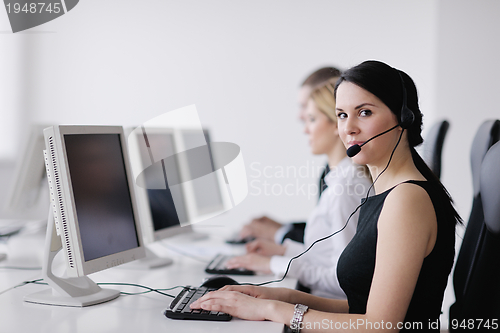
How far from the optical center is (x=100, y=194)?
110cm

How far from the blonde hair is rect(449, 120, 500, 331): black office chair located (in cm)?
56

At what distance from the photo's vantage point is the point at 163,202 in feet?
5.39

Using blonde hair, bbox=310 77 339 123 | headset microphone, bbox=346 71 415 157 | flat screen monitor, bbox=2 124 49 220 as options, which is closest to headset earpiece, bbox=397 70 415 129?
headset microphone, bbox=346 71 415 157

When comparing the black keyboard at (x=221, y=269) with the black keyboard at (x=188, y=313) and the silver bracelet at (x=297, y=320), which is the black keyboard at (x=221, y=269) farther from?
the silver bracelet at (x=297, y=320)

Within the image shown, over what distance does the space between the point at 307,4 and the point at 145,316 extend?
2.99m

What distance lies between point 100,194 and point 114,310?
289 millimetres

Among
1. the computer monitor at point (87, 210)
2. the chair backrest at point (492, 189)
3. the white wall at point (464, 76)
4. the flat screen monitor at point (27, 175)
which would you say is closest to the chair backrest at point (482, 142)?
the chair backrest at point (492, 189)

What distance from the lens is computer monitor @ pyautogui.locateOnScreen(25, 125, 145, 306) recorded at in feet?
3.26

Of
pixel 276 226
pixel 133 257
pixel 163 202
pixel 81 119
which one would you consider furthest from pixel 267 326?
pixel 81 119

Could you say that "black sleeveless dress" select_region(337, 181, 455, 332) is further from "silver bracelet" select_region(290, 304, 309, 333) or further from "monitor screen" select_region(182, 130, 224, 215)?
"monitor screen" select_region(182, 130, 224, 215)

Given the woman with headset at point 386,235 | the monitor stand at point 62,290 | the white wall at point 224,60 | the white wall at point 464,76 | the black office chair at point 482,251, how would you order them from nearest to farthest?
the woman with headset at point 386,235, the black office chair at point 482,251, the monitor stand at point 62,290, the white wall at point 464,76, the white wall at point 224,60

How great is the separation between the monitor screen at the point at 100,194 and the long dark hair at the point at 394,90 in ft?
2.14

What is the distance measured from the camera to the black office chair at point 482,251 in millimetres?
938

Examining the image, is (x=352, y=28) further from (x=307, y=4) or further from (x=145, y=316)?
(x=145, y=316)
